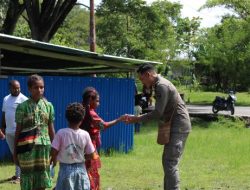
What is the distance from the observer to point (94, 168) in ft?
22.7

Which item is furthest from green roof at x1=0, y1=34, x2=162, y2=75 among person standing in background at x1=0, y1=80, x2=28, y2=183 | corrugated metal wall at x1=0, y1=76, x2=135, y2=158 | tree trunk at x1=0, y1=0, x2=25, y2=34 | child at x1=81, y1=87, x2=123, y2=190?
tree trunk at x1=0, y1=0, x2=25, y2=34

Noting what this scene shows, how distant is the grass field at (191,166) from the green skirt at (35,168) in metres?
2.57

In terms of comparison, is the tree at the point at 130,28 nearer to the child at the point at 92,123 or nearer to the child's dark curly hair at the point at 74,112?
the child at the point at 92,123

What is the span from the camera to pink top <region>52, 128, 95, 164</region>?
5819 millimetres

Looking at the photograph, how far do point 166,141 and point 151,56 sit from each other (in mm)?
18033

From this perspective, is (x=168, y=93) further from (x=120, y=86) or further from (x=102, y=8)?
(x=102, y=8)

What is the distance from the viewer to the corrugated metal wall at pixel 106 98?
12234mm

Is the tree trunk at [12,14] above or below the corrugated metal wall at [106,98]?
above

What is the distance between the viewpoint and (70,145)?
5.82 metres

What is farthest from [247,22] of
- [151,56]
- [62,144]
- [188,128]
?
[62,144]

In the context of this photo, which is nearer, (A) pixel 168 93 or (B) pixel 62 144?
(B) pixel 62 144

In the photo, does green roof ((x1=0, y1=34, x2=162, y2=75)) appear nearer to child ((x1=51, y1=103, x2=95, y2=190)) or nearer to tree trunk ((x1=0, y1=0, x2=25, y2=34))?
child ((x1=51, y1=103, x2=95, y2=190))

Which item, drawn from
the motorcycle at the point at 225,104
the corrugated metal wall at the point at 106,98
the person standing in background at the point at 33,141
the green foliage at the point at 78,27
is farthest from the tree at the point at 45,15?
the green foliage at the point at 78,27

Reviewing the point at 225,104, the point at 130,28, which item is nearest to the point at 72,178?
the point at 130,28
